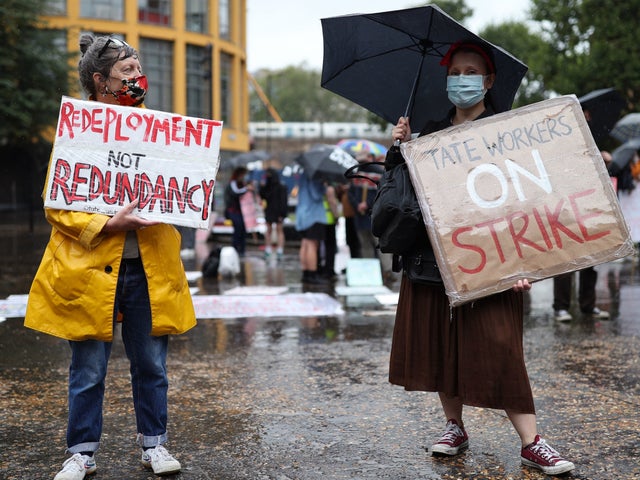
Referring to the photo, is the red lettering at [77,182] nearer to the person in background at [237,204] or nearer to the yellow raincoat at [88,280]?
the yellow raincoat at [88,280]

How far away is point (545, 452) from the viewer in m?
3.95

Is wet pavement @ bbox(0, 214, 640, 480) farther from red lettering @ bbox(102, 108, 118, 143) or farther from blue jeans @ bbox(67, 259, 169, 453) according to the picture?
red lettering @ bbox(102, 108, 118, 143)

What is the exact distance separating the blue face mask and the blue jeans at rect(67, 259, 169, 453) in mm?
1661

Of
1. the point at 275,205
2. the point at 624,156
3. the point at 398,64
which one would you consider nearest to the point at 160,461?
the point at 398,64

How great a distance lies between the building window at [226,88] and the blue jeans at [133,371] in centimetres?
4593

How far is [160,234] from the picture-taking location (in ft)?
13.1

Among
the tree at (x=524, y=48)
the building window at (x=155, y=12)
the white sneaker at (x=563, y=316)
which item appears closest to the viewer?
the white sneaker at (x=563, y=316)

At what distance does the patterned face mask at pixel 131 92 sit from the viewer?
397cm

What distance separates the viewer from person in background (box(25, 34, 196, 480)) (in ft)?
12.5

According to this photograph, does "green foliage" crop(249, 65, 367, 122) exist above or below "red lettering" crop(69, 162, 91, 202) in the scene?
above

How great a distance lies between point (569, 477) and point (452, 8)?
1985 inches

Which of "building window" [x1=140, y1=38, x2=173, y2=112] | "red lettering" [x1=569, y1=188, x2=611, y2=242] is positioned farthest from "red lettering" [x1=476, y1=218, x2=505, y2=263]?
"building window" [x1=140, y1=38, x2=173, y2=112]

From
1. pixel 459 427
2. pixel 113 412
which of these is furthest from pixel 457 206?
pixel 113 412

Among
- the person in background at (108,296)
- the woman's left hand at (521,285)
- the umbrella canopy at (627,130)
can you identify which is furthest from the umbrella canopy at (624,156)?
the person in background at (108,296)
